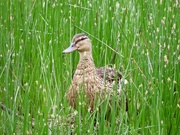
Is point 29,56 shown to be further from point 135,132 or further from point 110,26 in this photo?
point 135,132

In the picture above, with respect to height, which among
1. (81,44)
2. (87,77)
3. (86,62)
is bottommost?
(87,77)

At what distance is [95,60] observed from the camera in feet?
18.0

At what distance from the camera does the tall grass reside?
12.0 feet

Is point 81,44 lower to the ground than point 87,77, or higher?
higher

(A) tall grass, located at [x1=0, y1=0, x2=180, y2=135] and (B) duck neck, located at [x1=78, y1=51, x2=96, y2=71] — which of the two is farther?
(B) duck neck, located at [x1=78, y1=51, x2=96, y2=71]

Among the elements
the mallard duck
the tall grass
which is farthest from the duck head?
the tall grass

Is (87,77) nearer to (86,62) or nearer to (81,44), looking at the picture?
(86,62)

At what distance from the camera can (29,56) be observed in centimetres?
529

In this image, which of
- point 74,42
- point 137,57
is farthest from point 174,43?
point 74,42

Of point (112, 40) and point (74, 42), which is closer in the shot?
point (74, 42)

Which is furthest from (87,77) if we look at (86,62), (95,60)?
(95,60)

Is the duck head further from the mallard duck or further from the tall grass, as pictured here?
the tall grass

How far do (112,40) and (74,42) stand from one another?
2.12 ft

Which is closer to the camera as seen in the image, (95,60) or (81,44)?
(81,44)
